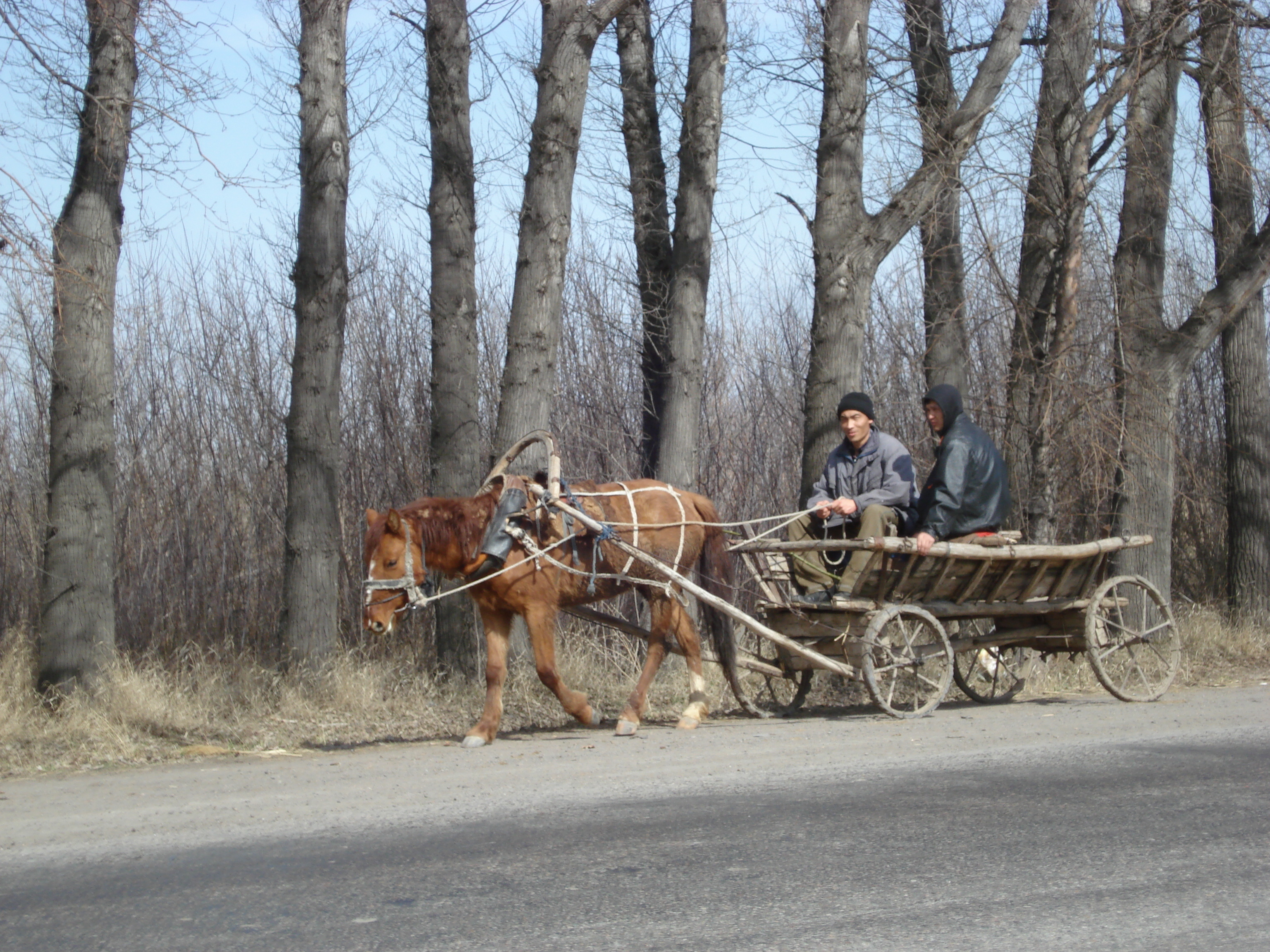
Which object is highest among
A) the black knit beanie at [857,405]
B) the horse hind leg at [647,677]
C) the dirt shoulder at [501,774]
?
the black knit beanie at [857,405]

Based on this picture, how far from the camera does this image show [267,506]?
49.8ft

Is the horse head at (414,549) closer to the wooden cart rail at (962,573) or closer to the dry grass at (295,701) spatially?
the dry grass at (295,701)

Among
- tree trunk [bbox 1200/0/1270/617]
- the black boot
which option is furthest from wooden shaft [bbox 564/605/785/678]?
tree trunk [bbox 1200/0/1270/617]

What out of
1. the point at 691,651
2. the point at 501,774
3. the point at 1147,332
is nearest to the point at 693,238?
the point at 1147,332

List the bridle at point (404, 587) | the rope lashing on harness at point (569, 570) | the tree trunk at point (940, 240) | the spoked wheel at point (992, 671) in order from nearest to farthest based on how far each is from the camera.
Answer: the bridle at point (404, 587), the rope lashing on harness at point (569, 570), the spoked wheel at point (992, 671), the tree trunk at point (940, 240)

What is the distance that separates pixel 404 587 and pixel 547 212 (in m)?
4.10

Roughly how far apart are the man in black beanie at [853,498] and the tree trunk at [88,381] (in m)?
5.38

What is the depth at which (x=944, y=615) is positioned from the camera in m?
9.21

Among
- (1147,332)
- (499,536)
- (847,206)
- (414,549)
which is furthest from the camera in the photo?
(1147,332)

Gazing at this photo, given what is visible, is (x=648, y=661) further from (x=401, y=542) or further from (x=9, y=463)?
(x=9, y=463)

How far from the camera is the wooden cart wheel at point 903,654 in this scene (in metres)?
8.71

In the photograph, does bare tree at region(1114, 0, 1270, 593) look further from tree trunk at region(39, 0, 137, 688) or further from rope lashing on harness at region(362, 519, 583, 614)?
tree trunk at region(39, 0, 137, 688)

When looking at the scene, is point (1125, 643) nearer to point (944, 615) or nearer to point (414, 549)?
point (944, 615)

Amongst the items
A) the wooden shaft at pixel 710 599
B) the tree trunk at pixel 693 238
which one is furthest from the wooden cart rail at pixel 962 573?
the tree trunk at pixel 693 238
